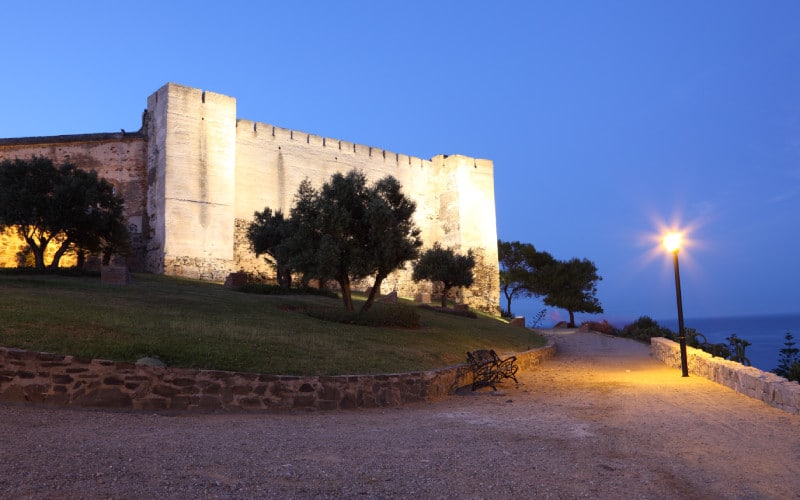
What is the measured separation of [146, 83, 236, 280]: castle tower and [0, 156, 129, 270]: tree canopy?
572 centimetres

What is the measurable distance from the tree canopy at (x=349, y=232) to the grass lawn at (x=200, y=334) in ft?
5.33

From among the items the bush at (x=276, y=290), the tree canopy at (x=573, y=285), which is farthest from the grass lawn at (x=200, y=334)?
the tree canopy at (x=573, y=285)

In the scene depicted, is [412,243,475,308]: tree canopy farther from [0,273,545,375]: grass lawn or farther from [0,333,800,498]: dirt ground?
[0,333,800,498]: dirt ground

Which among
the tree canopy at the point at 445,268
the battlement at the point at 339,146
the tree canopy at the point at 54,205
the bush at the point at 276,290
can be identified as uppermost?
the battlement at the point at 339,146

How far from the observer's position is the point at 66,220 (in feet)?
63.4

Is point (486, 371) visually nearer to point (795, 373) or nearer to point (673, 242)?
point (673, 242)

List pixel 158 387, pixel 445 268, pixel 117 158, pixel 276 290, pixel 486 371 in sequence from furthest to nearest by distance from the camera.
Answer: pixel 117 158, pixel 445 268, pixel 276 290, pixel 486 371, pixel 158 387

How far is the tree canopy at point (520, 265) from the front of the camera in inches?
1919

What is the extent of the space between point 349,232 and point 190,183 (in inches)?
577

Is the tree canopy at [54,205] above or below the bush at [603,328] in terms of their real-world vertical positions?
above

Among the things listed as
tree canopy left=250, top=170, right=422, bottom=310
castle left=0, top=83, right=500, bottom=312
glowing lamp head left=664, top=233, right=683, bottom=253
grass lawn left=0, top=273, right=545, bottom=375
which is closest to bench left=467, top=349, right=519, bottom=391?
grass lawn left=0, top=273, right=545, bottom=375

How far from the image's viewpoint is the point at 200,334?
9.93 m

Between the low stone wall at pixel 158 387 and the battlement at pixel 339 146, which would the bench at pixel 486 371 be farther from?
the battlement at pixel 339 146

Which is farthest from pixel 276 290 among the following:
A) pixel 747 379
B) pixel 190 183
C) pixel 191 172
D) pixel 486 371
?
pixel 747 379
